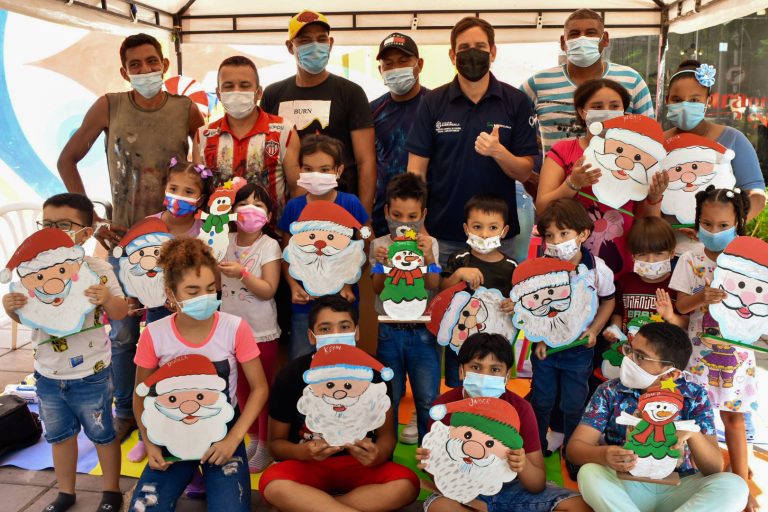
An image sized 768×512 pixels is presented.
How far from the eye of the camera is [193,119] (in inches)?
126

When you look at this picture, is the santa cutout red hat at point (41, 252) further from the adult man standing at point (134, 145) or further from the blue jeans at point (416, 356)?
the blue jeans at point (416, 356)

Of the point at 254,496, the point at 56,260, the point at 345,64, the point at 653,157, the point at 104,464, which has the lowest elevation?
the point at 254,496

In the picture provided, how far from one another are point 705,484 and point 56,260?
2556 mm

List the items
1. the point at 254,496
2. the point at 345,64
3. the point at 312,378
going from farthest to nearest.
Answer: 1. the point at 345,64
2. the point at 254,496
3. the point at 312,378

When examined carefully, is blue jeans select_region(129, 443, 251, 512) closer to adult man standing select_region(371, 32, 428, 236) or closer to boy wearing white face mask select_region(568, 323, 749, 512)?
boy wearing white face mask select_region(568, 323, 749, 512)

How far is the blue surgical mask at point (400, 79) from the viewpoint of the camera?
10.8ft

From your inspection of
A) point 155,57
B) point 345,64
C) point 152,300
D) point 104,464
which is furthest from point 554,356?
point 345,64

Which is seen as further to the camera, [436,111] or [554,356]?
[436,111]

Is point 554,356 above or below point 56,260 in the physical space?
A: below

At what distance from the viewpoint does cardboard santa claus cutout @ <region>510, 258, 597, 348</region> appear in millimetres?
2490

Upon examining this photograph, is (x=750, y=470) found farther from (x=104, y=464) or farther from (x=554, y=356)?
(x=104, y=464)

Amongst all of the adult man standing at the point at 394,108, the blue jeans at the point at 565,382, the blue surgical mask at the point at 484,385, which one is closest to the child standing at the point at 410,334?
the blue jeans at the point at 565,382

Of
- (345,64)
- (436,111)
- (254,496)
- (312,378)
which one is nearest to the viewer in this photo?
(312,378)

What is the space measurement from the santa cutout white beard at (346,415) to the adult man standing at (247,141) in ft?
3.49
